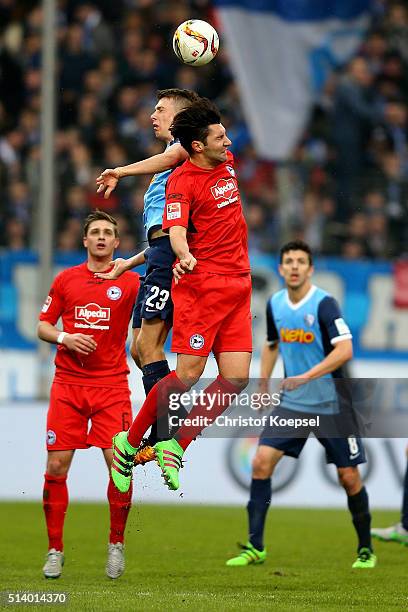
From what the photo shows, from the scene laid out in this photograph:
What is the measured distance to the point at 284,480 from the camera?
14.5 metres

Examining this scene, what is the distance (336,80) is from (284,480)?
5401 millimetres

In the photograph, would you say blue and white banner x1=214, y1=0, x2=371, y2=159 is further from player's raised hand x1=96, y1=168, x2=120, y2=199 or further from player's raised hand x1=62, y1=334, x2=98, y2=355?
player's raised hand x1=96, y1=168, x2=120, y2=199

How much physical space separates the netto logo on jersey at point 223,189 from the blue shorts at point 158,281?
1.67 ft

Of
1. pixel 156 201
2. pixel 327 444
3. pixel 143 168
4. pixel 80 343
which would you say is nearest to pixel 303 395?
pixel 327 444

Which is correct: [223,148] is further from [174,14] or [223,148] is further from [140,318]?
[174,14]

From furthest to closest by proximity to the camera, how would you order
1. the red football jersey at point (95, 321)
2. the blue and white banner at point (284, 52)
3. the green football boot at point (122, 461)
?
1. the blue and white banner at point (284, 52)
2. the red football jersey at point (95, 321)
3. the green football boot at point (122, 461)

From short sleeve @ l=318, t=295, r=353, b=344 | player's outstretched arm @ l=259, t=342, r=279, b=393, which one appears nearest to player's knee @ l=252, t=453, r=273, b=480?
player's outstretched arm @ l=259, t=342, r=279, b=393

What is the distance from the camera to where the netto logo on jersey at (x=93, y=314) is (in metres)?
9.38

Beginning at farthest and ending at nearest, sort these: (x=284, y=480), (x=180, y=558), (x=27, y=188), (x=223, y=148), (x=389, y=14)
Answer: (x=389, y=14) < (x=27, y=188) < (x=284, y=480) < (x=180, y=558) < (x=223, y=148)

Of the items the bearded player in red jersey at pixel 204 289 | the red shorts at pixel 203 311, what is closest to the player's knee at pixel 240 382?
the bearded player in red jersey at pixel 204 289

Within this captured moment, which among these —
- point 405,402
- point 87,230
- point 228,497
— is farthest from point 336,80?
point 87,230

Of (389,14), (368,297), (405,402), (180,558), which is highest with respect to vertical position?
(389,14)

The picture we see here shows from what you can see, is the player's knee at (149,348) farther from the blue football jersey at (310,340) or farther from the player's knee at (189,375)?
the blue football jersey at (310,340)

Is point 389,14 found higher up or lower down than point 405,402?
higher up
